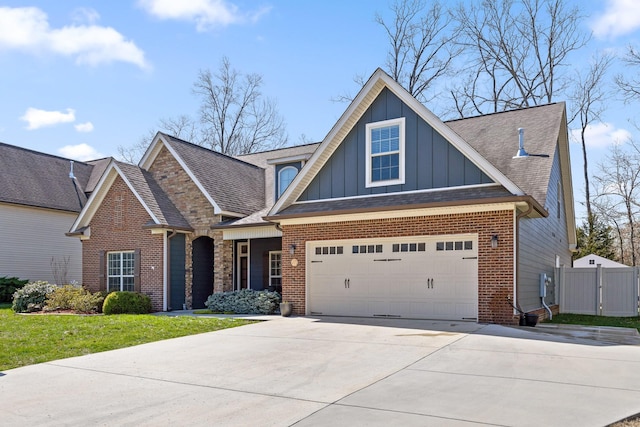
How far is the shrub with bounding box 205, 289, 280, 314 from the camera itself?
54.1 feet

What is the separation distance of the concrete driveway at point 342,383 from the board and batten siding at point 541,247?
2905mm

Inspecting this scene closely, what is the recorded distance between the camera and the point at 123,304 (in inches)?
677

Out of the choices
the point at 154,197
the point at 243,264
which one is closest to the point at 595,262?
the point at 243,264

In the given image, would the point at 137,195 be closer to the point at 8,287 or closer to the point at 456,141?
the point at 8,287

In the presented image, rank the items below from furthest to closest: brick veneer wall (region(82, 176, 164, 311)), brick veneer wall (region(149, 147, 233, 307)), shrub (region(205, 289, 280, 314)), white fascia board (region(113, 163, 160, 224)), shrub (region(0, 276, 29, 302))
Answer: shrub (region(0, 276, 29, 302)), brick veneer wall (region(149, 147, 233, 307)), brick veneer wall (region(82, 176, 164, 311)), white fascia board (region(113, 163, 160, 224)), shrub (region(205, 289, 280, 314))

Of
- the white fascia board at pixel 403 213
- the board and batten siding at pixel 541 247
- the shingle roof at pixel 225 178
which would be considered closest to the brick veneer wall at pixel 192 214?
the shingle roof at pixel 225 178

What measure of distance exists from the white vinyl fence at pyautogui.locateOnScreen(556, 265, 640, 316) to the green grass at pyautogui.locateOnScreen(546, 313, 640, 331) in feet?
2.21

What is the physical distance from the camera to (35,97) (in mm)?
17812

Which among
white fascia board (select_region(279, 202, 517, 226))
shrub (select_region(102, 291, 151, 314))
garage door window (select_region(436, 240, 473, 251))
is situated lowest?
shrub (select_region(102, 291, 151, 314))

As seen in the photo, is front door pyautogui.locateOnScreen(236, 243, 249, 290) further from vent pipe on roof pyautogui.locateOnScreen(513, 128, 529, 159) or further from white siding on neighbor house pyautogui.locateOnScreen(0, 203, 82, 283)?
white siding on neighbor house pyautogui.locateOnScreen(0, 203, 82, 283)

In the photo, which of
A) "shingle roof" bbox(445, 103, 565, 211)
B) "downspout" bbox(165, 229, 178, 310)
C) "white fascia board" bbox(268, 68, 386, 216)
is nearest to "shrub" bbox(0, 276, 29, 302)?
"downspout" bbox(165, 229, 178, 310)

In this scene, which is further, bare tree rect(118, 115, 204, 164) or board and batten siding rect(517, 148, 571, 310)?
bare tree rect(118, 115, 204, 164)

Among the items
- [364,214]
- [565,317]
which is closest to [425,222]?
[364,214]

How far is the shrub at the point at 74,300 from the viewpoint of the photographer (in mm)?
17578
